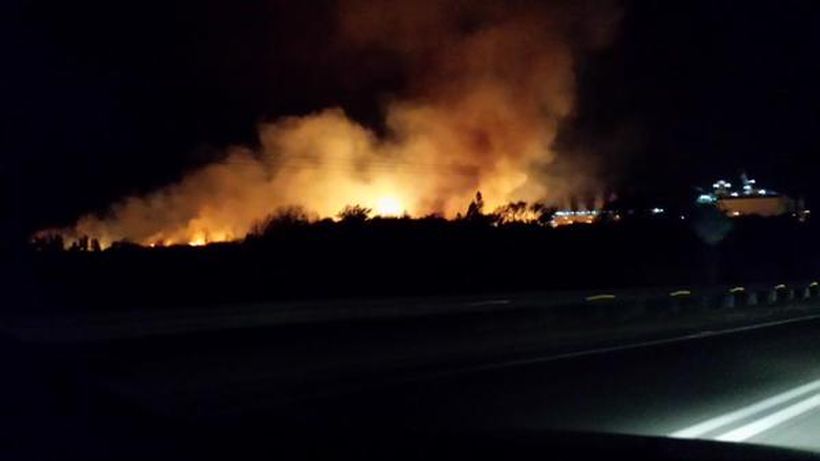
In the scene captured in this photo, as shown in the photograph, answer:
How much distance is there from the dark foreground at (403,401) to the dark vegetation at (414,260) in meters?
28.1

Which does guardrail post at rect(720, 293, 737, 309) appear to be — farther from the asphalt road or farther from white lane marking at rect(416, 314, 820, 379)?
the asphalt road

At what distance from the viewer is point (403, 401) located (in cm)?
1460

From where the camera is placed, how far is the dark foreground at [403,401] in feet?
14.3

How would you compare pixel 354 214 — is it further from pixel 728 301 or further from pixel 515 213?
pixel 728 301

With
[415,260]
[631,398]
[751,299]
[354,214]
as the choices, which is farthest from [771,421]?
[354,214]

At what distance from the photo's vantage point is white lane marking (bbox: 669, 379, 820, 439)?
12.5m

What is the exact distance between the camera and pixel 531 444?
213 inches

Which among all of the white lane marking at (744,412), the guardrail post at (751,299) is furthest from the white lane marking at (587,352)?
the guardrail post at (751,299)

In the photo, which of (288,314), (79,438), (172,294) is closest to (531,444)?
(79,438)

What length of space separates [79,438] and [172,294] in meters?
47.1

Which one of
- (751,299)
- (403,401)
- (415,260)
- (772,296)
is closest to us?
(403,401)

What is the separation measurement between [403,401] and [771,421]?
417 cm

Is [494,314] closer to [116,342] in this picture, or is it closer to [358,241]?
[116,342]

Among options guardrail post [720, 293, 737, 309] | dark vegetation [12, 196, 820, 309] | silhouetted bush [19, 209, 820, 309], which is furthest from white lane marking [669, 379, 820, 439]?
silhouetted bush [19, 209, 820, 309]
